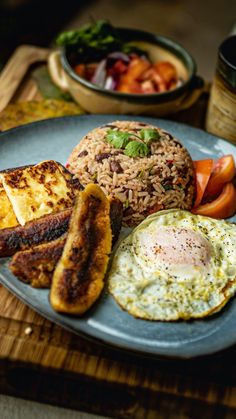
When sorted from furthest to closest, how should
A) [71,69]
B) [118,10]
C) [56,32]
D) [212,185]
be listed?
[118,10] < [56,32] < [71,69] < [212,185]

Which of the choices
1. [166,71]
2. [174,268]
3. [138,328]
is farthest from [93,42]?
[138,328]

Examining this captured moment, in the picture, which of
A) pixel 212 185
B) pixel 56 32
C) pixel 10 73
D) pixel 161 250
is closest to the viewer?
pixel 161 250

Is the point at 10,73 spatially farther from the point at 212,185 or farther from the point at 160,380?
the point at 160,380

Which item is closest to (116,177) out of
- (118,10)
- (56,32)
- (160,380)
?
(160,380)

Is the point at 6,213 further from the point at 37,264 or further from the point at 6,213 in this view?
the point at 37,264

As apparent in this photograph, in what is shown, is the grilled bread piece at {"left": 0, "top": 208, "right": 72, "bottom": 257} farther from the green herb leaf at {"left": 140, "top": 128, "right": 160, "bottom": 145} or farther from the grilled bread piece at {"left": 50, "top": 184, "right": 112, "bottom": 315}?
the green herb leaf at {"left": 140, "top": 128, "right": 160, "bottom": 145}

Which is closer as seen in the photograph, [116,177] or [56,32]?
[116,177]

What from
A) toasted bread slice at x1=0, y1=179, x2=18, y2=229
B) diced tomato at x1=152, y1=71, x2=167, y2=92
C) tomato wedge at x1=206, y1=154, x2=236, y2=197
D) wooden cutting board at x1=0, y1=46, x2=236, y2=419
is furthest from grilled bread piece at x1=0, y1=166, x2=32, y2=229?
diced tomato at x1=152, y1=71, x2=167, y2=92
